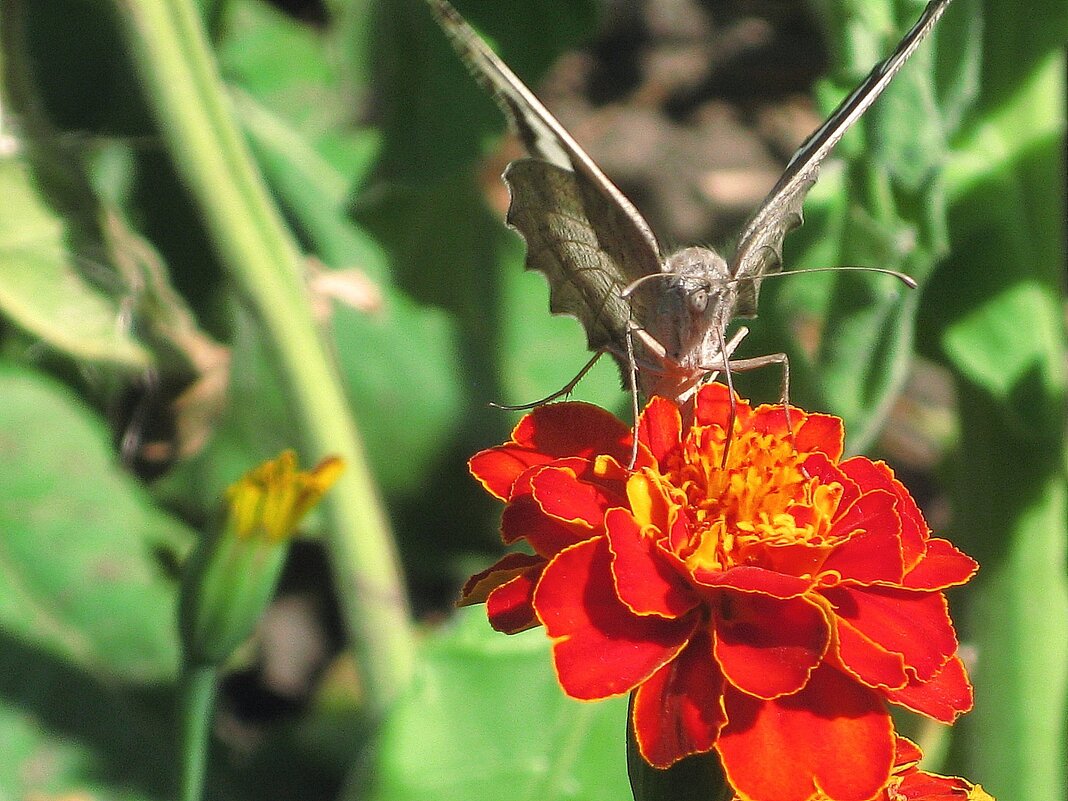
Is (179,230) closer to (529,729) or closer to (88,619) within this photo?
(88,619)

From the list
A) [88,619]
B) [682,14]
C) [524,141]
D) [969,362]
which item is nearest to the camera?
[524,141]

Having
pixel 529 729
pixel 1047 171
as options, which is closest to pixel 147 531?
pixel 529 729

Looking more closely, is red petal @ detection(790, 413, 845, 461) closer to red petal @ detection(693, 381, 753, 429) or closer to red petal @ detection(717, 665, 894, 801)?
red petal @ detection(693, 381, 753, 429)

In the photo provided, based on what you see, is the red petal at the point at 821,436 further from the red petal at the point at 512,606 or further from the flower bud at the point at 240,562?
the flower bud at the point at 240,562

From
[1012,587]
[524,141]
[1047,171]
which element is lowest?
[1012,587]

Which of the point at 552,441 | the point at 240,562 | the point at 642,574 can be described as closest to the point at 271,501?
the point at 240,562

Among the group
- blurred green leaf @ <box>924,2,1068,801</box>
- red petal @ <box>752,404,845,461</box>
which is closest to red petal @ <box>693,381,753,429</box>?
red petal @ <box>752,404,845,461</box>

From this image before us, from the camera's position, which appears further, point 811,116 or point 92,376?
point 811,116
